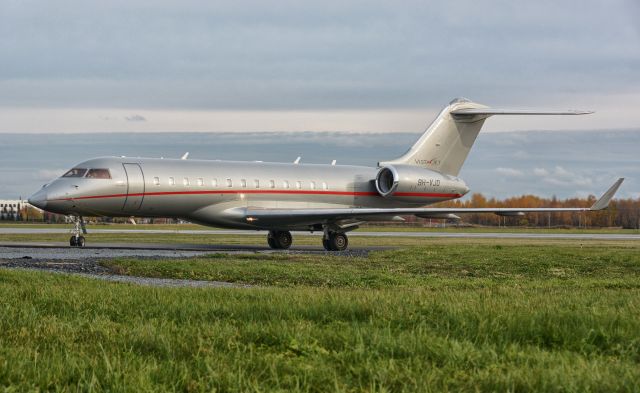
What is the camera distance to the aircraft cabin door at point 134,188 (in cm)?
2941

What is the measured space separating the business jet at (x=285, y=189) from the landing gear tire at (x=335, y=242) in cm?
4

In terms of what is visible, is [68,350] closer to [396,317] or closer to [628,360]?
[396,317]

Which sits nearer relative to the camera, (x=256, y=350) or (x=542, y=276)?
(x=256, y=350)

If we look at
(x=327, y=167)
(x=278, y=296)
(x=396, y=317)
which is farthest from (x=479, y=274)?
(x=327, y=167)

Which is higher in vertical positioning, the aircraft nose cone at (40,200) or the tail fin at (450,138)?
the tail fin at (450,138)

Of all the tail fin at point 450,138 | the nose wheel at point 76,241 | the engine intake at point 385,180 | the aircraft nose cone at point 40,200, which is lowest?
the nose wheel at point 76,241

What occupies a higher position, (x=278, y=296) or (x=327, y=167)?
(x=327, y=167)

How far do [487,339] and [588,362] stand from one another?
1048 millimetres

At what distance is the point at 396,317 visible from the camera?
27.5 feet

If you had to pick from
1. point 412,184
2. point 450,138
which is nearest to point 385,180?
point 412,184

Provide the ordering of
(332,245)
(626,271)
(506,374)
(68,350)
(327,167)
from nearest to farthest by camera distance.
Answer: (506,374) < (68,350) < (626,271) < (332,245) < (327,167)

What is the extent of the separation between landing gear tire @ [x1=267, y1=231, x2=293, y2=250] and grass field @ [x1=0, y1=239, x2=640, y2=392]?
21315 mm

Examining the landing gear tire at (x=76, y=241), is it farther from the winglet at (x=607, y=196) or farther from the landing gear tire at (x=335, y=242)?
the winglet at (x=607, y=196)

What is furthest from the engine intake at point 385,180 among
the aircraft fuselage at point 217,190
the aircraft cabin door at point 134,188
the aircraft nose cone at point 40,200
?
the aircraft nose cone at point 40,200
